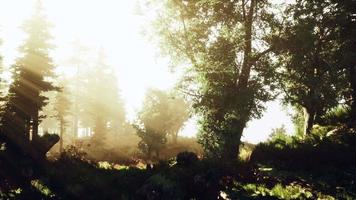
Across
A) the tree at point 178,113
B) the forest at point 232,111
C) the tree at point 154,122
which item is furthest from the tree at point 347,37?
the tree at point 178,113

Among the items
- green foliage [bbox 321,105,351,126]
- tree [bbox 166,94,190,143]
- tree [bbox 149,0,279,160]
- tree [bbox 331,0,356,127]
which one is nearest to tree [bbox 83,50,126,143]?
tree [bbox 166,94,190,143]

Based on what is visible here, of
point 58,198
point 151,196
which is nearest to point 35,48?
point 58,198

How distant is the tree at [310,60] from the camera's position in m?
21.1

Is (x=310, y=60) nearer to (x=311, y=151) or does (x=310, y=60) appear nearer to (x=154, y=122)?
(x=311, y=151)

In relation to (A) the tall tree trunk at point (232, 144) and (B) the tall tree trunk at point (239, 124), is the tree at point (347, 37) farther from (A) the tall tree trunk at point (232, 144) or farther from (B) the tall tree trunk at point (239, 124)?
(A) the tall tree trunk at point (232, 144)

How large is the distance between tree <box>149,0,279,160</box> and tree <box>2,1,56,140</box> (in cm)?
1132

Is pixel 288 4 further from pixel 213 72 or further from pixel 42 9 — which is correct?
pixel 42 9

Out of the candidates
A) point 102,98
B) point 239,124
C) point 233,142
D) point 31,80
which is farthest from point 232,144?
point 102,98

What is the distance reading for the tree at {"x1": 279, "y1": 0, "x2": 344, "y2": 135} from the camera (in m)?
21.1

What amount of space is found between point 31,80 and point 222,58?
51.8ft

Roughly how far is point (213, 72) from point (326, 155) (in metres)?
7.76

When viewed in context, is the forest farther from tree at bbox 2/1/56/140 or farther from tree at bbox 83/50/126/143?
tree at bbox 83/50/126/143

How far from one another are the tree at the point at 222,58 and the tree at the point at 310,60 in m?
1.35

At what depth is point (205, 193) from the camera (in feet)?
56.7
